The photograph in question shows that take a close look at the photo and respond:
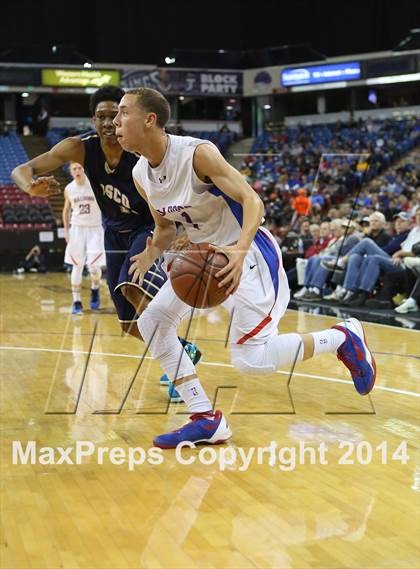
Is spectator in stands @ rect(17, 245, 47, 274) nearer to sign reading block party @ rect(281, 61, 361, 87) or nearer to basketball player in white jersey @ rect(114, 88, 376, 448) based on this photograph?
basketball player in white jersey @ rect(114, 88, 376, 448)

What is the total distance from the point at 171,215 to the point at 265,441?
1192 mm

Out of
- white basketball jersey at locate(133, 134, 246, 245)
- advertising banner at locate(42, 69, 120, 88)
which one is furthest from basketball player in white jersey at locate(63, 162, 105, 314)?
advertising banner at locate(42, 69, 120, 88)

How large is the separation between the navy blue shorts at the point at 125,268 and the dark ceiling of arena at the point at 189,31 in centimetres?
2748

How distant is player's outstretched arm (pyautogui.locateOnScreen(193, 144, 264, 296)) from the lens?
341 cm

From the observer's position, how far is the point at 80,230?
10547mm

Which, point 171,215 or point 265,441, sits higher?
point 171,215

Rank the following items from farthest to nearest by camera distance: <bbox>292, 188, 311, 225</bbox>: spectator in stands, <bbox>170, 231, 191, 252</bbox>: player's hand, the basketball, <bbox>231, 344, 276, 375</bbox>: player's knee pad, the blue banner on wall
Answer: the blue banner on wall, <bbox>292, 188, 311, 225</bbox>: spectator in stands, <bbox>170, 231, 191, 252</bbox>: player's hand, <bbox>231, 344, 276, 375</bbox>: player's knee pad, the basketball

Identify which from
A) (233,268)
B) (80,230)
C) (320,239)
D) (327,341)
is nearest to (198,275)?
(233,268)

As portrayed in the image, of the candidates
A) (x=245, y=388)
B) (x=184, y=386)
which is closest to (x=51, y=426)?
(x=184, y=386)

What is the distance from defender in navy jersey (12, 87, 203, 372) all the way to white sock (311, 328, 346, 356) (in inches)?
44.8

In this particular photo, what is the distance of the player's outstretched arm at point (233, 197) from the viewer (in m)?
3.41

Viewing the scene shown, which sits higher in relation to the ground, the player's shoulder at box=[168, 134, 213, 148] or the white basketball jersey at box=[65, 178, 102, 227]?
the player's shoulder at box=[168, 134, 213, 148]

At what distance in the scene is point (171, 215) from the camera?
4062 mm

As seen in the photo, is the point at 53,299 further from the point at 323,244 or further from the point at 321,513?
the point at 321,513
